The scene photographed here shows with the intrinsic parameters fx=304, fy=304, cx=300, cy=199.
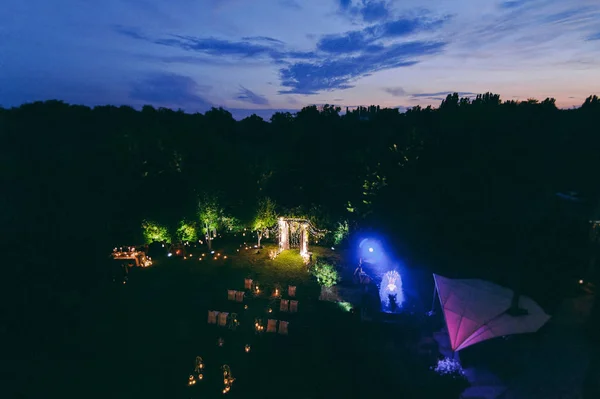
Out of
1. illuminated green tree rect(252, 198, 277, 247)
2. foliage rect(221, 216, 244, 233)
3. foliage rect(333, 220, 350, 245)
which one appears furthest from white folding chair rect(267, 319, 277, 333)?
foliage rect(333, 220, 350, 245)

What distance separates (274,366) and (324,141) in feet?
99.0

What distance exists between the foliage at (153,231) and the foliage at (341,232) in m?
11.8

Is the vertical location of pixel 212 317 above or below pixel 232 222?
below

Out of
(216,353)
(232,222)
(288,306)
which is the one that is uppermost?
(232,222)

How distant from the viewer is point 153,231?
64.5ft

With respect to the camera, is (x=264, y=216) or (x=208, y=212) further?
(x=264, y=216)

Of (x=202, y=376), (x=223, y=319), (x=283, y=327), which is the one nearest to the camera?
(x=202, y=376)

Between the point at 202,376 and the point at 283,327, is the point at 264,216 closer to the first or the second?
the point at 283,327

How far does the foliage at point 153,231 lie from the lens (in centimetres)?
1959

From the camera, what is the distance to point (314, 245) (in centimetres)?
2325

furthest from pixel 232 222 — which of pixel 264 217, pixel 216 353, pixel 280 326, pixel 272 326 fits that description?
pixel 216 353

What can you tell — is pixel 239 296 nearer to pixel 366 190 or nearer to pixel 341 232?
pixel 341 232

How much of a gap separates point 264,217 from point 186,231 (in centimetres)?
548

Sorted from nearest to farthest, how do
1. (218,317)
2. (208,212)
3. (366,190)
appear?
(218,317) < (208,212) < (366,190)
